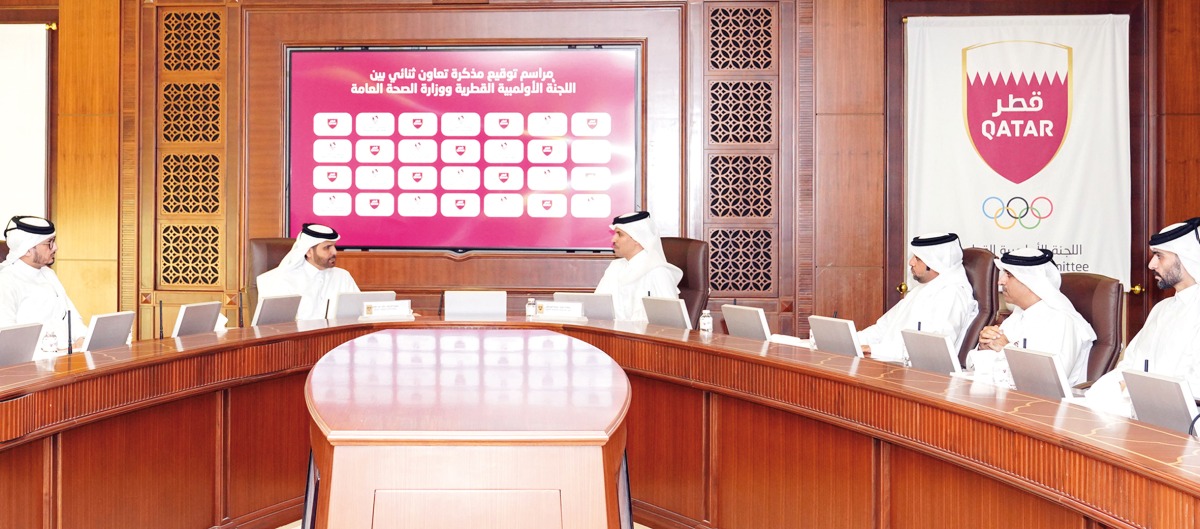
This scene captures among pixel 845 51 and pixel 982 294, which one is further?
pixel 845 51

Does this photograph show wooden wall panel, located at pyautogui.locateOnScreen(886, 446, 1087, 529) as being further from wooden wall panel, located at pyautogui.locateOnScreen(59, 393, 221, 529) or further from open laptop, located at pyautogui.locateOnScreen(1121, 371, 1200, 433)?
wooden wall panel, located at pyautogui.locateOnScreen(59, 393, 221, 529)

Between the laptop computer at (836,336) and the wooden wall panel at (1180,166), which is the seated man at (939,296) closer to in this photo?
the laptop computer at (836,336)

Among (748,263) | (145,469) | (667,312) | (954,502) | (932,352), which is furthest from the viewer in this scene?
(748,263)

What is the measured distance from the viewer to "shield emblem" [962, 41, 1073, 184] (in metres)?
5.88

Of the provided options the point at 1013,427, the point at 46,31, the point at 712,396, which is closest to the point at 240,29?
the point at 46,31

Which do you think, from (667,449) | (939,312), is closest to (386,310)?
(667,449)

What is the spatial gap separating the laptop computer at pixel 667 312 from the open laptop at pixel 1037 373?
1720 mm

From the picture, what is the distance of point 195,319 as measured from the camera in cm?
364

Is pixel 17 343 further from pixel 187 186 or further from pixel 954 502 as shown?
pixel 187 186

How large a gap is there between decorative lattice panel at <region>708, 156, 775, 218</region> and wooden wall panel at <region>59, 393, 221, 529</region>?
144 inches

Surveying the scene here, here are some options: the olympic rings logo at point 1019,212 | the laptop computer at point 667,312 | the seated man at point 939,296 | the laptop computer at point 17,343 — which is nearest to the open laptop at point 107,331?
the laptop computer at point 17,343

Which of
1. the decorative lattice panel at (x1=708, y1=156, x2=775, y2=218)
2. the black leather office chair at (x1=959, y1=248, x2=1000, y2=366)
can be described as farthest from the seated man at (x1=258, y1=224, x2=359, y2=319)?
the black leather office chair at (x1=959, y1=248, x2=1000, y2=366)

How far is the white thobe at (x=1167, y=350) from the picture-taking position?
3.05m

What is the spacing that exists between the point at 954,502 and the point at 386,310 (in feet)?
10.3
